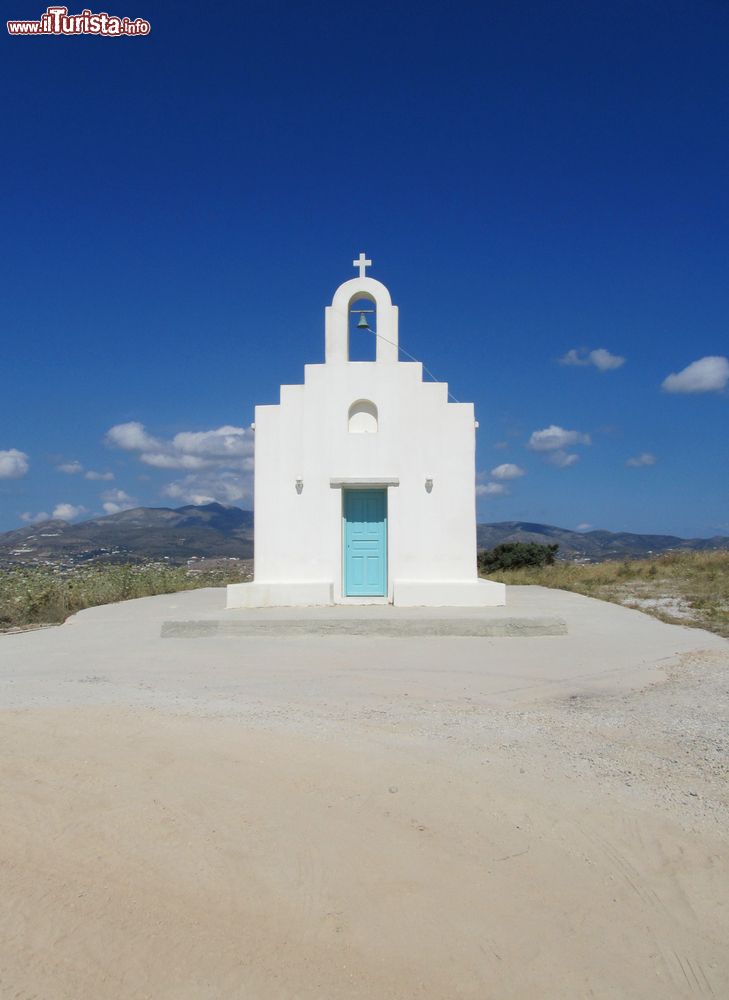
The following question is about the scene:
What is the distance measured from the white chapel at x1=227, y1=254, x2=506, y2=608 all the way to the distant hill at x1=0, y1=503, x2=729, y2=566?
14.1 metres

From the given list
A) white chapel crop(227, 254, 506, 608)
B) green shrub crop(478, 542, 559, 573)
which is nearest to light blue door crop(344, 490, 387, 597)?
white chapel crop(227, 254, 506, 608)

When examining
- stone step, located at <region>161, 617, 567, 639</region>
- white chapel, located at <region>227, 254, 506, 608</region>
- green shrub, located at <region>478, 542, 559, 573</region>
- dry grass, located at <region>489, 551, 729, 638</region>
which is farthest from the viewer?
green shrub, located at <region>478, 542, 559, 573</region>

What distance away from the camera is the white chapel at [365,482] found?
13930 millimetres

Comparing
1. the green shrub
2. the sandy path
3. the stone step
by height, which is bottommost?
the sandy path

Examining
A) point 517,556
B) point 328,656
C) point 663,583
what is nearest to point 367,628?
point 328,656

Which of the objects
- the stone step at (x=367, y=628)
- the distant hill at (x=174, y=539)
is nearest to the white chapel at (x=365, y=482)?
the stone step at (x=367, y=628)

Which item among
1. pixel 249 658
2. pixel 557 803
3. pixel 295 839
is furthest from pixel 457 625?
pixel 295 839

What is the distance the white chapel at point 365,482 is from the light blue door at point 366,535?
0.06 feet

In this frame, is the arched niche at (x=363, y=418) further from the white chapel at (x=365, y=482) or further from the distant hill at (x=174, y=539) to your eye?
the distant hill at (x=174, y=539)

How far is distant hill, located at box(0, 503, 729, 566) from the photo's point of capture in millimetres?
38341

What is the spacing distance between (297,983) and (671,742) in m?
3.96

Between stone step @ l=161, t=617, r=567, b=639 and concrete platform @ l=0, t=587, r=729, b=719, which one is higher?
stone step @ l=161, t=617, r=567, b=639

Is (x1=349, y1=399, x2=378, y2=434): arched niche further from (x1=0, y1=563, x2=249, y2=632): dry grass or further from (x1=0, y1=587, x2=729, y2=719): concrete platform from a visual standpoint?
(x1=0, y1=563, x2=249, y2=632): dry grass

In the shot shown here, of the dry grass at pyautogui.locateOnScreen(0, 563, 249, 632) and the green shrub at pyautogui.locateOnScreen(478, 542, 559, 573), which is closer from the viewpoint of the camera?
the dry grass at pyautogui.locateOnScreen(0, 563, 249, 632)
